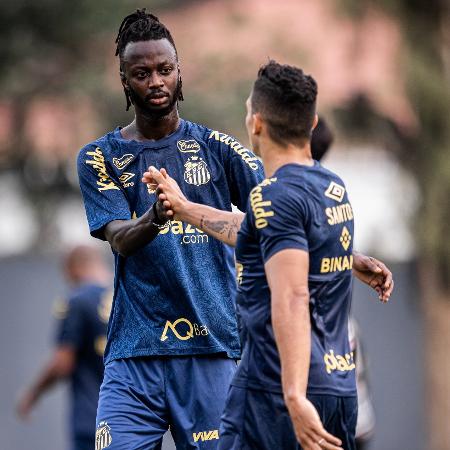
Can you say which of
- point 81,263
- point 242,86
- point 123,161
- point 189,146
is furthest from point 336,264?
point 242,86

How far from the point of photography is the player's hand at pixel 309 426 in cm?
520

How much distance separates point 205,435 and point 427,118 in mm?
12262

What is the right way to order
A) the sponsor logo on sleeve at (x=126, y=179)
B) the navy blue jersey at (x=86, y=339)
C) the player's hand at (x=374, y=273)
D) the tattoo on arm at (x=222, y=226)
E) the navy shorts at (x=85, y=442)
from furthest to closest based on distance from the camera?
the navy blue jersey at (x=86, y=339) < the navy shorts at (x=85, y=442) < the sponsor logo on sleeve at (x=126, y=179) < the player's hand at (x=374, y=273) < the tattoo on arm at (x=222, y=226)

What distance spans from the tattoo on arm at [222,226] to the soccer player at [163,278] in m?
0.58

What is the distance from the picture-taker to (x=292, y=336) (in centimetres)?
528

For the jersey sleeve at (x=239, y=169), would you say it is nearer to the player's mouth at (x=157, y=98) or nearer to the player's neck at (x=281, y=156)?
the player's mouth at (x=157, y=98)

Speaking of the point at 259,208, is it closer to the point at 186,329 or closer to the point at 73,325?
the point at 186,329

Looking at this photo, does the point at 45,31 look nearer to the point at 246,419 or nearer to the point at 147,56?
the point at 147,56

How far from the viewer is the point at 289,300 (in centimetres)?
528

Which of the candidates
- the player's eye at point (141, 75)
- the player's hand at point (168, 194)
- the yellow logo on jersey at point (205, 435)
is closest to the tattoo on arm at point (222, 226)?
the player's hand at point (168, 194)

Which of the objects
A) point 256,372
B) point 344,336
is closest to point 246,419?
point 256,372

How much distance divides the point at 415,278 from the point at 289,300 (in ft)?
42.8

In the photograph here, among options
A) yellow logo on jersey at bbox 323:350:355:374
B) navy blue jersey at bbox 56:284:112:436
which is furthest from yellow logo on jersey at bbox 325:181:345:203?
navy blue jersey at bbox 56:284:112:436

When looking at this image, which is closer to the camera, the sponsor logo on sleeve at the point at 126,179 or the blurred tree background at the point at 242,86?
the sponsor logo on sleeve at the point at 126,179
